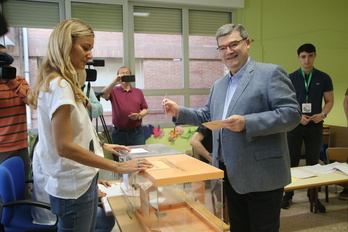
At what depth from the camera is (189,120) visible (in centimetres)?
170

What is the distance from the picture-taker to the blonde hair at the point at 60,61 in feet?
3.63

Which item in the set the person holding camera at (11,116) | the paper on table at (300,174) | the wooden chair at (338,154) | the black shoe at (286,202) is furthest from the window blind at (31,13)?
the wooden chair at (338,154)

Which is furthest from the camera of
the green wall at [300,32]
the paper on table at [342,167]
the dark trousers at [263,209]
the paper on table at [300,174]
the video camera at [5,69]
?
the green wall at [300,32]

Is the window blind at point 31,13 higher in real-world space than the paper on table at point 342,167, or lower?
higher

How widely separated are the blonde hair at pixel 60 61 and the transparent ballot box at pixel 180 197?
0.49 m

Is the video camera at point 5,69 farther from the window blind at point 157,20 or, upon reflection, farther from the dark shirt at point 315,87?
the dark shirt at point 315,87

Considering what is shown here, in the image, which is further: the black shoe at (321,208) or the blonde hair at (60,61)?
the black shoe at (321,208)

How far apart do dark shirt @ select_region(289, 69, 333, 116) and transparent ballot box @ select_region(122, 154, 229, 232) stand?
235cm

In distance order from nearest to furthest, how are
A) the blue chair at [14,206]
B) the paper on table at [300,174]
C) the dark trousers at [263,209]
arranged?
the dark trousers at [263,209]
the blue chair at [14,206]
the paper on table at [300,174]

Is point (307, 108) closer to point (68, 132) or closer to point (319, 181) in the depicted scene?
point (319, 181)

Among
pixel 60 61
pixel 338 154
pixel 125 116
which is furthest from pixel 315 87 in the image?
pixel 60 61

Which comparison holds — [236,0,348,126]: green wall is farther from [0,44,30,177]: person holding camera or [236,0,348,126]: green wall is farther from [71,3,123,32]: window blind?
[0,44,30,177]: person holding camera

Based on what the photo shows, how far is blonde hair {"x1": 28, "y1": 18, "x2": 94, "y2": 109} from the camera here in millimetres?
1105

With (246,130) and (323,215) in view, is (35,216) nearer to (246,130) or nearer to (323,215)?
(246,130)
